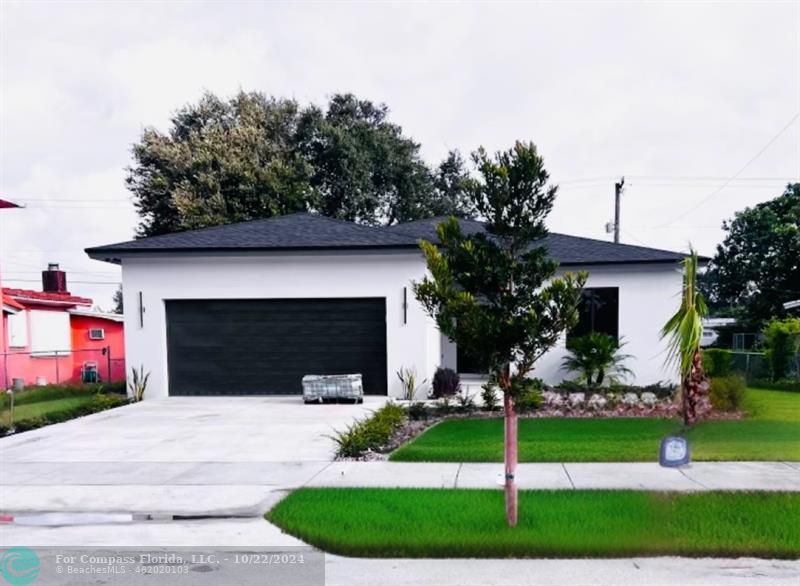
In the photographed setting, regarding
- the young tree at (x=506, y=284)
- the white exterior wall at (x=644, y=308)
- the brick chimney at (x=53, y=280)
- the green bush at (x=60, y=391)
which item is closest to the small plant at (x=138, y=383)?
the green bush at (x=60, y=391)

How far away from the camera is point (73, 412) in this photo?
39.4 feet

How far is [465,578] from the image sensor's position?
4.27 m

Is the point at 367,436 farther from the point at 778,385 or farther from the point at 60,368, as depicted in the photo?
the point at 60,368

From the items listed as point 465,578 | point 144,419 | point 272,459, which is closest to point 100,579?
point 465,578

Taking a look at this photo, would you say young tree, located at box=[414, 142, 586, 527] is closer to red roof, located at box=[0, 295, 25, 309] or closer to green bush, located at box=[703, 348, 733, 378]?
green bush, located at box=[703, 348, 733, 378]

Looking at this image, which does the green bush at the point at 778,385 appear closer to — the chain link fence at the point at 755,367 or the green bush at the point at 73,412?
the chain link fence at the point at 755,367

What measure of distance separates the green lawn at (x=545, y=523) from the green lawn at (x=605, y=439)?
1.67 metres

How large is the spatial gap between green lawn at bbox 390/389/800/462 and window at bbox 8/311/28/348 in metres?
15.4

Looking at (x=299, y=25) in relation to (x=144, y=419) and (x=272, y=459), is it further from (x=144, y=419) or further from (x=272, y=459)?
(x=272, y=459)

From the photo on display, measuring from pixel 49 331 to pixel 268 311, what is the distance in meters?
12.0

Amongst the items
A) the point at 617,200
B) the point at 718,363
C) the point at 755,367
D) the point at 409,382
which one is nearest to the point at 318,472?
the point at 409,382

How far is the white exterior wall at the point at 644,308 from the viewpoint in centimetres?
1512

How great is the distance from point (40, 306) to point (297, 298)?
1261 cm

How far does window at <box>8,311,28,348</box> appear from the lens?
18.7m
